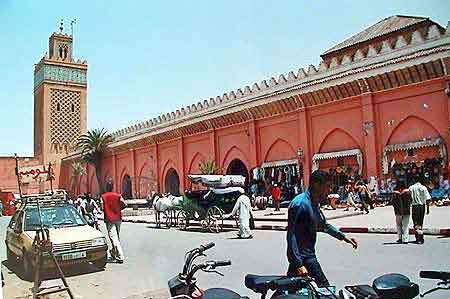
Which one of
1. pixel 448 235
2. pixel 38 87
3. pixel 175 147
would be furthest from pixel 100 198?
pixel 448 235

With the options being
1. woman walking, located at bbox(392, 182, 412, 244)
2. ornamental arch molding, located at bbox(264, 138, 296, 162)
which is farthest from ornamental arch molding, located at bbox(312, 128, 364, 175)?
woman walking, located at bbox(392, 182, 412, 244)

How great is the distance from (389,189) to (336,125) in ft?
5.60

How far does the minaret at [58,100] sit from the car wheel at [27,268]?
1.92 ft

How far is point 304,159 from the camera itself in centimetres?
430

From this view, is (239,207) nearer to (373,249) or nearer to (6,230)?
(373,249)

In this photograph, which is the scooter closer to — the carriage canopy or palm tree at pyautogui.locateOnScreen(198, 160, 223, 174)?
the carriage canopy

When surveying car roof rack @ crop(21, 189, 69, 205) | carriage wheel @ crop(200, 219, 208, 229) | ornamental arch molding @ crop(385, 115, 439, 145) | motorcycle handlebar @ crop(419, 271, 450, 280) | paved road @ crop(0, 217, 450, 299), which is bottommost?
paved road @ crop(0, 217, 450, 299)

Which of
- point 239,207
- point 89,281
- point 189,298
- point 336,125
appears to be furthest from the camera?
point 336,125

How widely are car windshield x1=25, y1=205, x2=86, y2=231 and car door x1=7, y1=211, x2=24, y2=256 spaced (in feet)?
0.12

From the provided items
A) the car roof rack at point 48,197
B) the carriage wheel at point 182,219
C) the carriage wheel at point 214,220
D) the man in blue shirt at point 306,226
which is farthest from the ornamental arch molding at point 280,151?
the car roof rack at point 48,197

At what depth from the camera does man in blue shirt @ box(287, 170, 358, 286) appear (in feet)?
7.80

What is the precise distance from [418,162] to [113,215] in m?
4.95

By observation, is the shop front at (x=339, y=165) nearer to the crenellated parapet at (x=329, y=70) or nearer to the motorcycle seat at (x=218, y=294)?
the crenellated parapet at (x=329, y=70)

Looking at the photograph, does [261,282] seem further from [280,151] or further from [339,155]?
[339,155]
